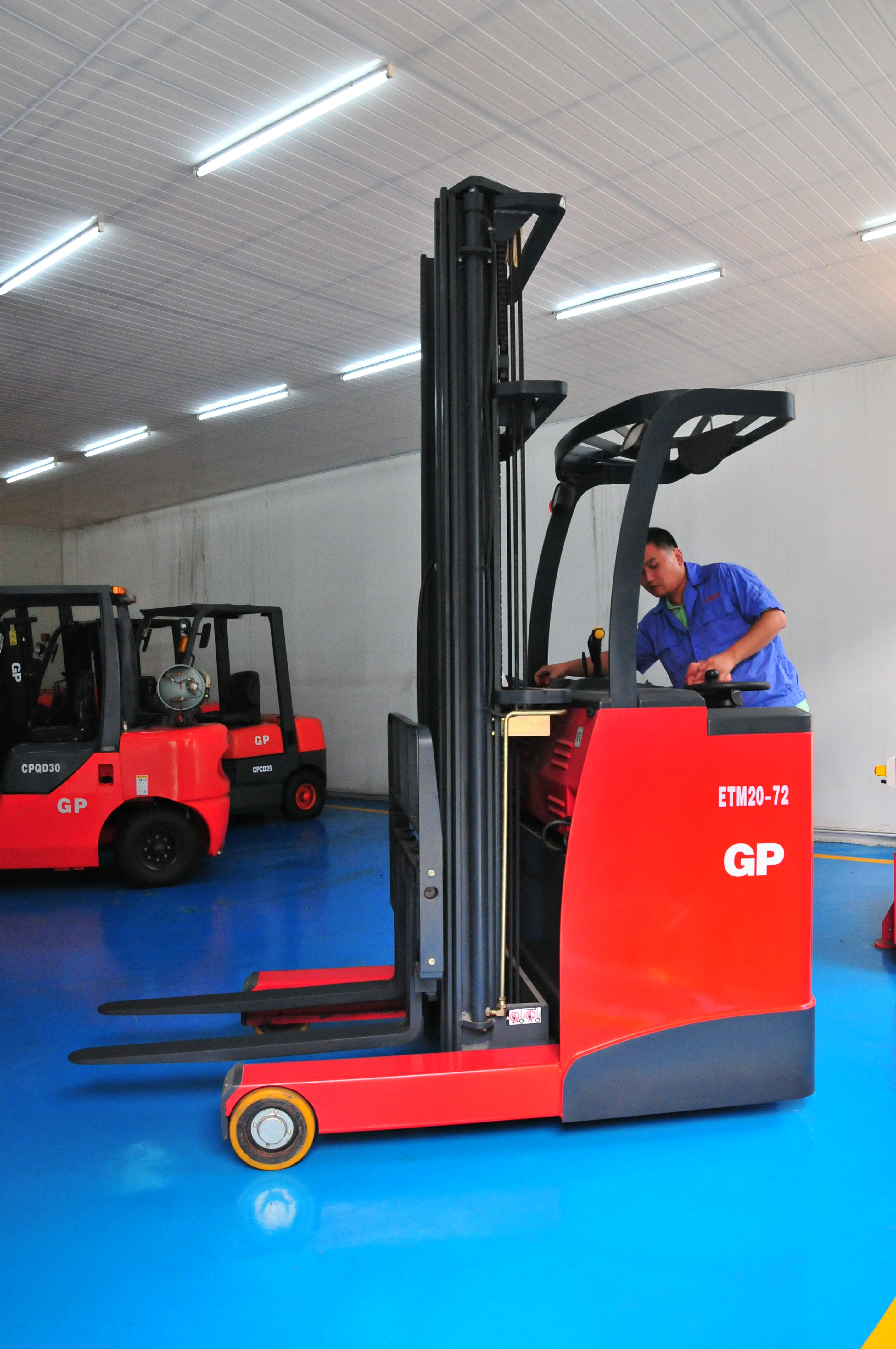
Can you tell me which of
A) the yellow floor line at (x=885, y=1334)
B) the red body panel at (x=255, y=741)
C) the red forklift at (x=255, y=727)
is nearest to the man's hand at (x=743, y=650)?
the yellow floor line at (x=885, y=1334)

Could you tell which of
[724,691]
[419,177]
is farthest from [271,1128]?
[419,177]

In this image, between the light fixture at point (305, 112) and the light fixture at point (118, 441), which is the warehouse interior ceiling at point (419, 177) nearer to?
the light fixture at point (305, 112)

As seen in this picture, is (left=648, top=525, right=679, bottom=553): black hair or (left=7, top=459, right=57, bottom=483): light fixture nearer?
(left=648, top=525, right=679, bottom=553): black hair

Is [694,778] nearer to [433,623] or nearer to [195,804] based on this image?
[433,623]

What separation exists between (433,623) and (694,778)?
3.71ft

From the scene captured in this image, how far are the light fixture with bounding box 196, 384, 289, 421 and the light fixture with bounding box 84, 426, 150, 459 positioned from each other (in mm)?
1034

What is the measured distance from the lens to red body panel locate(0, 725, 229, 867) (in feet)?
21.3

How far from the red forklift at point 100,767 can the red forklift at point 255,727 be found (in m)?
1.59

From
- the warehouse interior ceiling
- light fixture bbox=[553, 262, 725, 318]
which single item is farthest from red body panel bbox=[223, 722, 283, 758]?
light fixture bbox=[553, 262, 725, 318]

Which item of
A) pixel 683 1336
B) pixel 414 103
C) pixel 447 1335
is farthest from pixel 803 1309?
pixel 414 103

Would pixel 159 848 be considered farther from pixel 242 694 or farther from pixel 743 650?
→ pixel 743 650

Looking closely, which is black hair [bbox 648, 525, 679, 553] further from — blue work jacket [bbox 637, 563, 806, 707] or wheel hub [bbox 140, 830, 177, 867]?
wheel hub [bbox 140, 830, 177, 867]

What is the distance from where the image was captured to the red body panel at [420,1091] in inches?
110

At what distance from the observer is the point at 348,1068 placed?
113 inches
